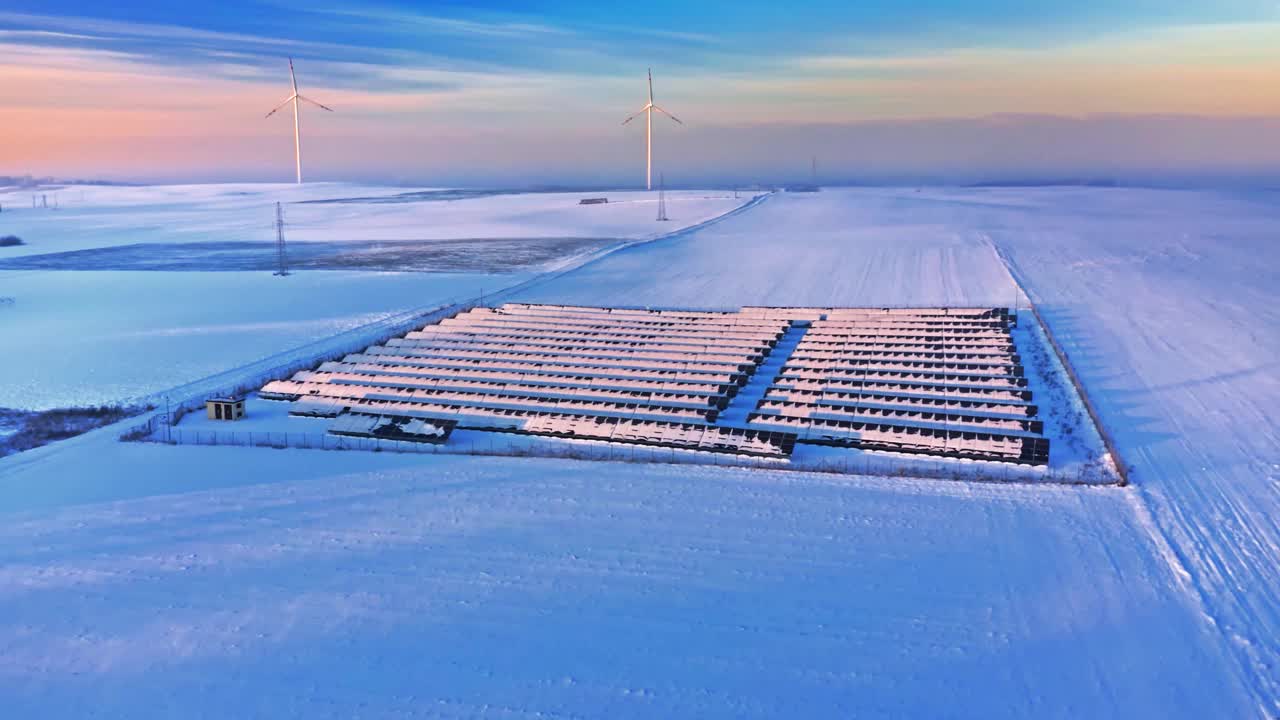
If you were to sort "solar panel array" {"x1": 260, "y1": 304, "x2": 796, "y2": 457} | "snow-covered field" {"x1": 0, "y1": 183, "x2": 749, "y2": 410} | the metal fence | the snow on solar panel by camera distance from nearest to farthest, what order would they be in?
the metal fence, the snow on solar panel, "solar panel array" {"x1": 260, "y1": 304, "x2": 796, "y2": 457}, "snow-covered field" {"x1": 0, "y1": 183, "x2": 749, "y2": 410}

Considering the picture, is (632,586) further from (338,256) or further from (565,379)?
(338,256)

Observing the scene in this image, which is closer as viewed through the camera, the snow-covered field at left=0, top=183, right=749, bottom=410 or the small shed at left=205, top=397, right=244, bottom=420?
the small shed at left=205, top=397, right=244, bottom=420

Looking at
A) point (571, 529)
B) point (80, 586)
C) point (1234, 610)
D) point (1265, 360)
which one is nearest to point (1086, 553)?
point (1234, 610)

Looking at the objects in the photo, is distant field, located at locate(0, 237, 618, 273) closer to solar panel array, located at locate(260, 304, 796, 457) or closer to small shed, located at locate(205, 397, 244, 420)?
solar panel array, located at locate(260, 304, 796, 457)

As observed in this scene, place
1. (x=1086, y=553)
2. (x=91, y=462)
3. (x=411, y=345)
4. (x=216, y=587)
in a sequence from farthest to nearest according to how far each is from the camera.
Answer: (x=411, y=345) → (x=91, y=462) → (x=1086, y=553) → (x=216, y=587)

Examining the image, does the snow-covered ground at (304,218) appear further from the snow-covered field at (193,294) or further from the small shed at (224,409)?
the small shed at (224,409)

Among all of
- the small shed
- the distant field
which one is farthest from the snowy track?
the distant field

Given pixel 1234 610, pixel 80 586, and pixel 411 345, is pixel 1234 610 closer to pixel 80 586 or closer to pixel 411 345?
pixel 80 586

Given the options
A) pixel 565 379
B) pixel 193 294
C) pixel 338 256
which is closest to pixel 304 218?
pixel 338 256
